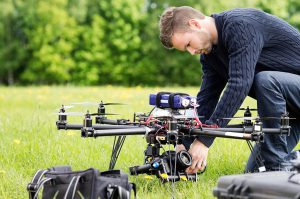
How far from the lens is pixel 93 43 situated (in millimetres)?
39812

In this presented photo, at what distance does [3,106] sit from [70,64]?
28330mm

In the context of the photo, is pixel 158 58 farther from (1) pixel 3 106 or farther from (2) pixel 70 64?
(1) pixel 3 106

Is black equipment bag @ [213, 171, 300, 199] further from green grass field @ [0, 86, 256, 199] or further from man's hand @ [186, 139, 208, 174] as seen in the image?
man's hand @ [186, 139, 208, 174]

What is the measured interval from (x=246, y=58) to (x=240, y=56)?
44 mm

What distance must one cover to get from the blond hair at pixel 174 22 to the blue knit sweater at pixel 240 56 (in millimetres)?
309

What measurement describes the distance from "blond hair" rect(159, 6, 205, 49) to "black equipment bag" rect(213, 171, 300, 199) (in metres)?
1.54

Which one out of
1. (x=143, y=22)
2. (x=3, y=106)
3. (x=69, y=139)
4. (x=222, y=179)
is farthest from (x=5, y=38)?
(x=222, y=179)

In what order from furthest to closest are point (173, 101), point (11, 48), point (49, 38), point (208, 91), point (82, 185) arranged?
point (11, 48)
point (49, 38)
point (208, 91)
point (173, 101)
point (82, 185)

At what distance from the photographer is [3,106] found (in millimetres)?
10852

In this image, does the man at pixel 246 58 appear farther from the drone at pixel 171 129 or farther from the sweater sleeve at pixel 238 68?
the drone at pixel 171 129

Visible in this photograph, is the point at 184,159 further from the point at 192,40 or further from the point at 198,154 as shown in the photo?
the point at 192,40

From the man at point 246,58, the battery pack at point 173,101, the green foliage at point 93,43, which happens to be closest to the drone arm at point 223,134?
the battery pack at point 173,101

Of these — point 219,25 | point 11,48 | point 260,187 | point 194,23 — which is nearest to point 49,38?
point 11,48

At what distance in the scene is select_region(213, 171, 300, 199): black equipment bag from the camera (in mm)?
2746
